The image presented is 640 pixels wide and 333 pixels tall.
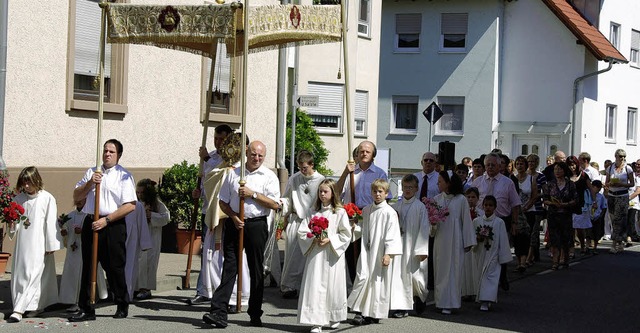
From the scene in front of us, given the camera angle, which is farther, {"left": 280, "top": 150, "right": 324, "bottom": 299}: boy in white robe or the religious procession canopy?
{"left": 280, "top": 150, "right": 324, "bottom": 299}: boy in white robe

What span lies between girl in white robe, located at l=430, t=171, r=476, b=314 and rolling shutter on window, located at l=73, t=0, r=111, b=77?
20.2ft

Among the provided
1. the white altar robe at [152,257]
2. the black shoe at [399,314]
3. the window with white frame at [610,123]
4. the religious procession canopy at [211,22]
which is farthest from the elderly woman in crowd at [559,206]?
the window with white frame at [610,123]

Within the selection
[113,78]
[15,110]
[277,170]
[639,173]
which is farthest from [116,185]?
[639,173]

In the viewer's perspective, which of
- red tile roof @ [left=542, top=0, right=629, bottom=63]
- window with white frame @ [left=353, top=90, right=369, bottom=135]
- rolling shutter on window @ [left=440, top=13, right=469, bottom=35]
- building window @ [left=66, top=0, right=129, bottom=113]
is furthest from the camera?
rolling shutter on window @ [left=440, top=13, right=469, bottom=35]

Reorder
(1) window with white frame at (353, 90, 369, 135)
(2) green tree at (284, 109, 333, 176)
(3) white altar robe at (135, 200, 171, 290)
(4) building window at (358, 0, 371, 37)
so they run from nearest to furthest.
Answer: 1. (3) white altar robe at (135, 200, 171, 290)
2. (2) green tree at (284, 109, 333, 176)
3. (4) building window at (358, 0, 371, 37)
4. (1) window with white frame at (353, 90, 369, 135)

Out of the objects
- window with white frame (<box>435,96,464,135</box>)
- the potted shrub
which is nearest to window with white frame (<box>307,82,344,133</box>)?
window with white frame (<box>435,96,464,135</box>)

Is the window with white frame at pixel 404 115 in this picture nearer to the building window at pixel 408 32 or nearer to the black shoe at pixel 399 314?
the building window at pixel 408 32

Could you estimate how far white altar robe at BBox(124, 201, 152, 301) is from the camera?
A: 476 inches

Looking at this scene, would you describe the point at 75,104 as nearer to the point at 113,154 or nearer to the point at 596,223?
the point at 113,154

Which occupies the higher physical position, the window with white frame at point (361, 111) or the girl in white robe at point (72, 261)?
the window with white frame at point (361, 111)

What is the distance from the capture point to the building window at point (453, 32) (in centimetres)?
3834

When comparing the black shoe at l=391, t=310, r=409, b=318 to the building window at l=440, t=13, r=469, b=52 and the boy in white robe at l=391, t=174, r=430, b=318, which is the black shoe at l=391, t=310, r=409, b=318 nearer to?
the boy in white robe at l=391, t=174, r=430, b=318

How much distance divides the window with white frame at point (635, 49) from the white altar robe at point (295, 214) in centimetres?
3093

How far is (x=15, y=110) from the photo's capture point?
1470 centimetres
